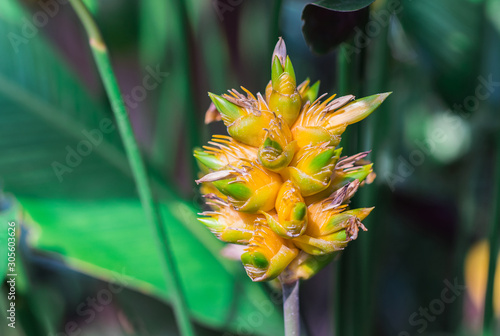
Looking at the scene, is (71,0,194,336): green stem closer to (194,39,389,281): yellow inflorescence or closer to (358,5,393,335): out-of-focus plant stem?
(194,39,389,281): yellow inflorescence

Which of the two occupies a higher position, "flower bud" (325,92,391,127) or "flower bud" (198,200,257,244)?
"flower bud" (325,92,391,127)

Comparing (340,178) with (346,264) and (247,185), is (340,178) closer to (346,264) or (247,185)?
(247,185)

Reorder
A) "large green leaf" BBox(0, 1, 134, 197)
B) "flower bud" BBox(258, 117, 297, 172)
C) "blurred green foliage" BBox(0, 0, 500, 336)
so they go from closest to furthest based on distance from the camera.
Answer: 1. "flower bud" BBox(258, 117, 297, 172)
2. "blurred green foliage" BBox(0, 0, 500, 336)
3. "large green leaf" BBox(0, 1, 134, 197)

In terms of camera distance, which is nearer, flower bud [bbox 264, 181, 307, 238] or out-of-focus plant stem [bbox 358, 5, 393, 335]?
flower bud [bbox 264, 181, 307, 238]

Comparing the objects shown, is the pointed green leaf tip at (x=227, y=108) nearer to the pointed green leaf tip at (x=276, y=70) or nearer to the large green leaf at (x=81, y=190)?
the pointed green leaf tip at (x=276, y=70)

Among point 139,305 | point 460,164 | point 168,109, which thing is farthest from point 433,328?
point 168,109

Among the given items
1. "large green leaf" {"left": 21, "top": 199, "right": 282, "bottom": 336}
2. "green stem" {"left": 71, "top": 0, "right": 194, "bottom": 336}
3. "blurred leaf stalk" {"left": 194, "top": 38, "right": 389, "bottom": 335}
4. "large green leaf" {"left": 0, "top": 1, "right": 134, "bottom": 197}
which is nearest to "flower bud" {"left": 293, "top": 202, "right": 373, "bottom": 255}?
"blurred leaf stalk" {"left": 194, "top": 38, "right": 389, "bottom": 335}

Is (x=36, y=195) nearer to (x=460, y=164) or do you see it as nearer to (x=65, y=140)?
(x=65, y=140)

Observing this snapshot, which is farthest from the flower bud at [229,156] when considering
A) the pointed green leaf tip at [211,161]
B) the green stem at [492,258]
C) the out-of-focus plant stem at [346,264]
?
the green stem at [492,258]
